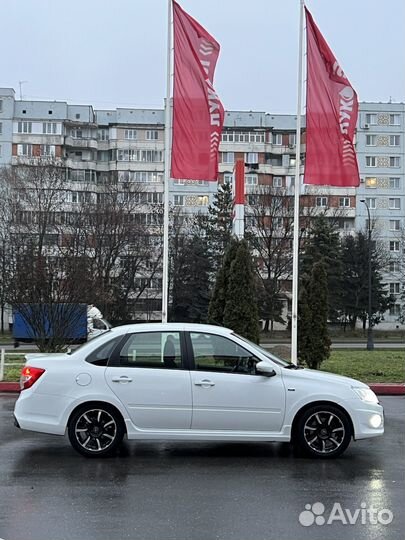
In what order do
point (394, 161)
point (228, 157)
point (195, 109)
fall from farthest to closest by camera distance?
1. point (394, 161)
2. point (228, 157)
3. point (195, 109)

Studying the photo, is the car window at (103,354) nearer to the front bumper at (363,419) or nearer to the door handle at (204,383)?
the door handle at (204,383)

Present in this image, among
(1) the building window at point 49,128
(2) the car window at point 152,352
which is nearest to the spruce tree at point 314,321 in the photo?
(2) the car window at point 152,352

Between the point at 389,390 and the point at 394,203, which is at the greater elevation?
the point at 394,203

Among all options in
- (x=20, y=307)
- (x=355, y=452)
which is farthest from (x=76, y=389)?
(x=20, y=307)

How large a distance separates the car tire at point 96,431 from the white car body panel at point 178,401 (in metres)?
0.09

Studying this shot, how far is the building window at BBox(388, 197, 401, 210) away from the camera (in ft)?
251

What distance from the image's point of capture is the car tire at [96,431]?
8141 mm

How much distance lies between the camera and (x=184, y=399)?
26.6 ft

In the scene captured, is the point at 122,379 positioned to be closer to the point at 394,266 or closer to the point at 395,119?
the point at 394,266

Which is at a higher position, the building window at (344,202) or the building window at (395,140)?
the building window at (395,140)

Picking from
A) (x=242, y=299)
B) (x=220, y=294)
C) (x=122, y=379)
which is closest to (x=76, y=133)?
(x=220, y=294)

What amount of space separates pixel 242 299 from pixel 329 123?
456cm

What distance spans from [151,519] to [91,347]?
2.95 m

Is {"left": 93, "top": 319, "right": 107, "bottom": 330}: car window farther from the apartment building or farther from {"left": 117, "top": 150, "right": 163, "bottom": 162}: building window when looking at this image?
{"left": 117, "top": 150, "right": 163, "bottom": 162}: building window
